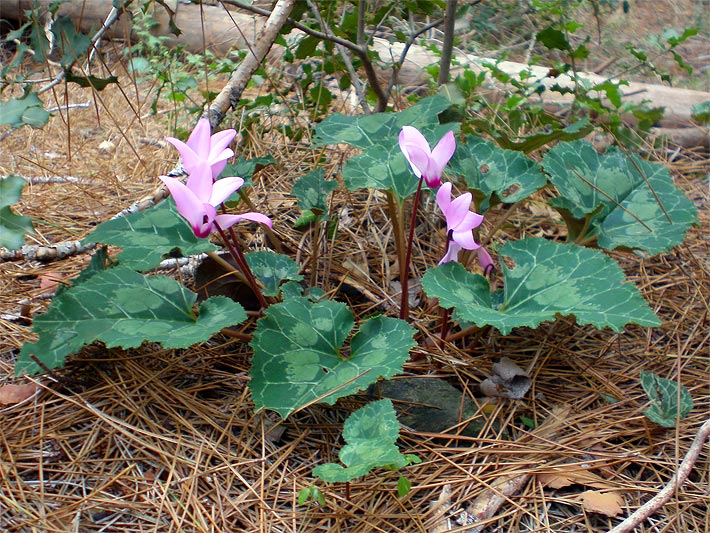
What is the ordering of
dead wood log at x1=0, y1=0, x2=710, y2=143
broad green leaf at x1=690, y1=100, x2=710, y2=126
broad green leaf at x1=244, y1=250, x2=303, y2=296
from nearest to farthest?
broad green leaf at x1=244, y1=250, x2=303, y2=296 < broad green leaf at x1=690, y1=100, x2=710, y2=126 < dead wood log at x1=0, y1=0, x2=710, y2=143

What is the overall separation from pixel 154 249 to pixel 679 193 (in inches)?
64.6

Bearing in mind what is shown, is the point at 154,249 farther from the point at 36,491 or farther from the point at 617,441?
the point at 617,441

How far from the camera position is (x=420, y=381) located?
1.65m

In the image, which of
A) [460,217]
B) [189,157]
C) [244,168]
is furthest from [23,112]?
[460,217]

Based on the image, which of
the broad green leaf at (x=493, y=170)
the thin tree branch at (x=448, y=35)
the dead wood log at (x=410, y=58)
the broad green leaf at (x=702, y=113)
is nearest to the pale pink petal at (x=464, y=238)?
the broad green leaf at (x=493, y=170)

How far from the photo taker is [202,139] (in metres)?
1.47

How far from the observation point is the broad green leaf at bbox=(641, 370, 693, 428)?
159 cm

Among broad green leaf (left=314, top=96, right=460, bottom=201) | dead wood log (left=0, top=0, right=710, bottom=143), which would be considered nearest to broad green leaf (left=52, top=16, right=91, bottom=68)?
broad green leaf (left=314, top=96, right=460, bottom=201)

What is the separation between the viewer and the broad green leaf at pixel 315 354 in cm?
144

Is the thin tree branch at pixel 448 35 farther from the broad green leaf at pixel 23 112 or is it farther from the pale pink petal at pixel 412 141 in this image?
the broad green leaf at pixel 23 112

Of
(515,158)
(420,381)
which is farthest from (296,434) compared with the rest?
(515,158)

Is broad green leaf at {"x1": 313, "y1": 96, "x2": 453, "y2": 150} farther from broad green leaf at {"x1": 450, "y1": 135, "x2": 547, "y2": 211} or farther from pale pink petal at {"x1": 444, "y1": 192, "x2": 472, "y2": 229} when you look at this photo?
pale pink petal at {"x1": 444, "y1": 192, "x2": 472, "y2": 229}

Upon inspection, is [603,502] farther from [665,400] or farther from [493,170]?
[493,170]

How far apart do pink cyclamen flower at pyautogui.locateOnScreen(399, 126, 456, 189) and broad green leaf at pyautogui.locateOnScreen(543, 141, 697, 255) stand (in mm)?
558
